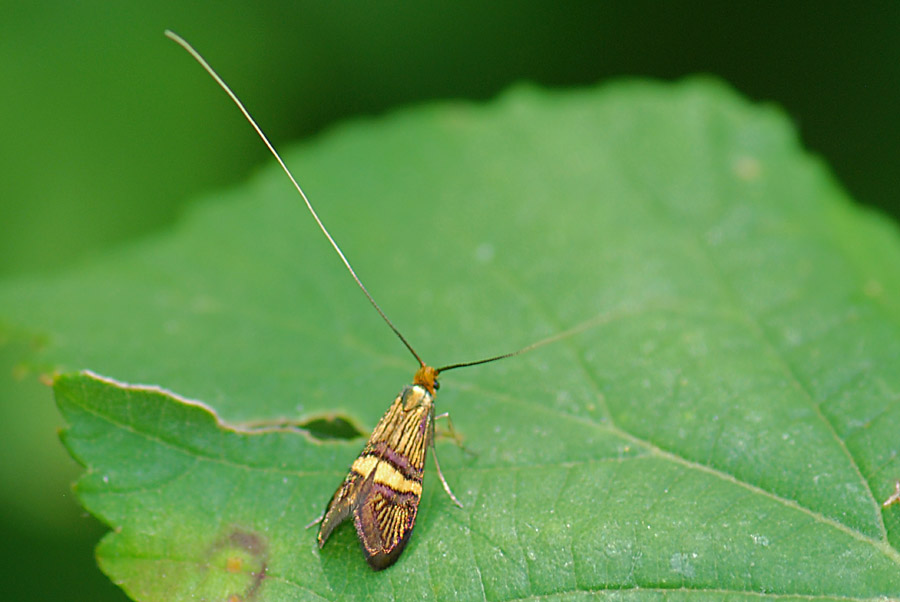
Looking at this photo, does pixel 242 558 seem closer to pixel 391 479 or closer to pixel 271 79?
pixel 391 479

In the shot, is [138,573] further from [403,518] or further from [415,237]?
[415,237]

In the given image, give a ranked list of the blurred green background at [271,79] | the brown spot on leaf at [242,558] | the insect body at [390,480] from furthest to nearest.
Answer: the blurred green background at [271,79]
the insect body at [390,480]
the brown spot on leaf at [242,558]

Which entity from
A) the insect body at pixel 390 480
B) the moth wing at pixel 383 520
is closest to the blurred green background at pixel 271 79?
the insect body at pixel 390 480

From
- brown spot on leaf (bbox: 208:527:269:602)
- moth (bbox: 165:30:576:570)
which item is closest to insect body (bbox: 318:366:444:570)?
moth (bbox: 165:30:576:570)

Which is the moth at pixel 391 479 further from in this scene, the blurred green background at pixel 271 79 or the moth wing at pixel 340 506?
the blurred green background at pixel 271 79

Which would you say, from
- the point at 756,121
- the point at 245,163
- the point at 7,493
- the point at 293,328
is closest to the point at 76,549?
the point at 7,493
